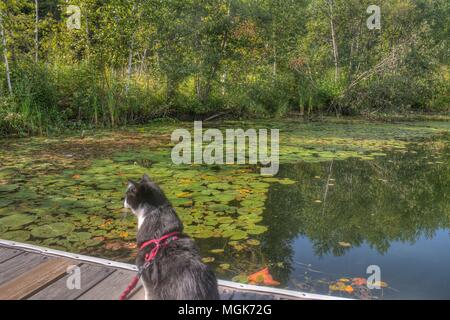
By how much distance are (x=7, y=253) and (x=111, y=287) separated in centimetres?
106

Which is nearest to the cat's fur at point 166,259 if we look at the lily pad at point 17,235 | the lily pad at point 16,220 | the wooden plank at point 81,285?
the wooden plank at point 81,285

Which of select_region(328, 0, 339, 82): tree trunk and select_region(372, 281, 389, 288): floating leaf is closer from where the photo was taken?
select_region(372, 281, 389, 288): floating leaf

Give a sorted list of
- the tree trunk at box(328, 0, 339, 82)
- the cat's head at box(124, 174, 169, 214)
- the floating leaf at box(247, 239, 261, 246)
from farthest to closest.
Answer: the tree trunk at box(328, 0, 339, 82)
the floating leaf at box(247, 239, 261, 246)
the cat's head at box(124, 174, 169, 214)

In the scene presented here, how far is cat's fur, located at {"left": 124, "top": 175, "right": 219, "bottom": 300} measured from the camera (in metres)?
1.76

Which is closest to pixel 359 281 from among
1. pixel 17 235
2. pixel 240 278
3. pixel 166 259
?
pixel 240 278

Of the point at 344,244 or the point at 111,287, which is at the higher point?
the point at 111,287

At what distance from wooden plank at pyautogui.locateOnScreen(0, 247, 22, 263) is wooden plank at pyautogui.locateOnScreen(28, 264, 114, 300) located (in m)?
0.61

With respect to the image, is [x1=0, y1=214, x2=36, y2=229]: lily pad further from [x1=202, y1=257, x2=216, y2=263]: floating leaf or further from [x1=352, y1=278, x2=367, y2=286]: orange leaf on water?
[x1=352, y1=278, x2=367, y2=286]: orange leaf on water

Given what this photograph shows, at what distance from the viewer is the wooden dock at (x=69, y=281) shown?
224 cm

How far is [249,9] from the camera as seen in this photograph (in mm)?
12430

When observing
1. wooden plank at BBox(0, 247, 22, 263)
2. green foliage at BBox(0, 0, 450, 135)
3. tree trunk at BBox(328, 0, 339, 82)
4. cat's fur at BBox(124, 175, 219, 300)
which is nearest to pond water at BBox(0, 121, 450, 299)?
wooden plank at BBox(0, 247, 22, 263)

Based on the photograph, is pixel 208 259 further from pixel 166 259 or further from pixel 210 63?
pixel 210 63

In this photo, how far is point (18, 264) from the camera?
2.62 metres
